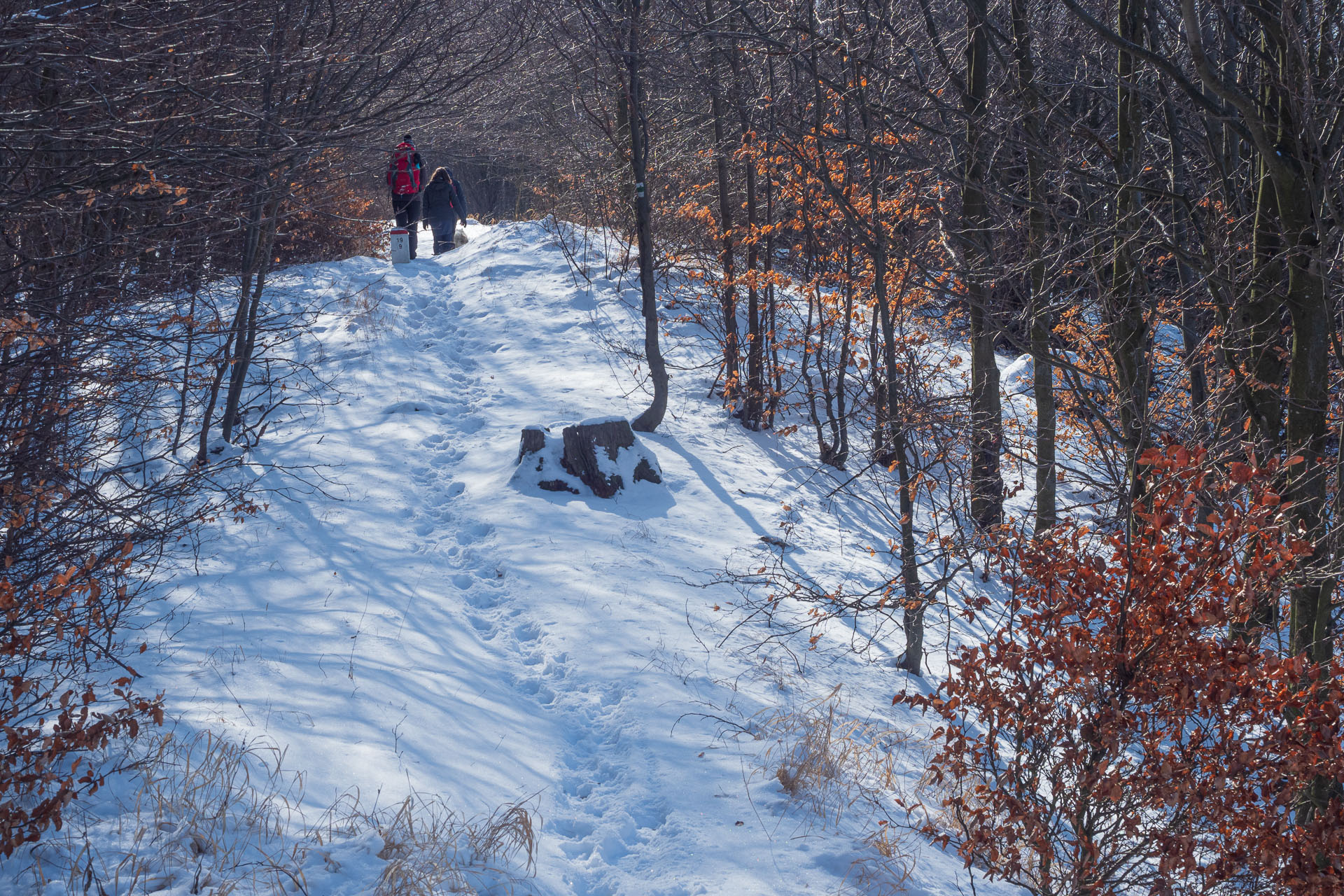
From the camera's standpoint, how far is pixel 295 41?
617 cm

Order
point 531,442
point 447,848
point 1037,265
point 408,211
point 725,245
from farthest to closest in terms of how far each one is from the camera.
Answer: point 408,211 → point 725,245 → point 531,442 → point 1037,265 → point 447,848

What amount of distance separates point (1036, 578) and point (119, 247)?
5.29 m

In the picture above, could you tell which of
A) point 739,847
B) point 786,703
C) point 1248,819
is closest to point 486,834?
point 739,847

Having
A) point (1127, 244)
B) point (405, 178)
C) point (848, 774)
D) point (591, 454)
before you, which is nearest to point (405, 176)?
point (405, 178)

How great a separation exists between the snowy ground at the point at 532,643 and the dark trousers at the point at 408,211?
5.67m

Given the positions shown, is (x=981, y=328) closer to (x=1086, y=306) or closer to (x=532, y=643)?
(x=1086, y=306)

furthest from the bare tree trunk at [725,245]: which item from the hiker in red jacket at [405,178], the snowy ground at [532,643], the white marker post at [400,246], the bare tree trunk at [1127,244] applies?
the white marker post at [400,246]

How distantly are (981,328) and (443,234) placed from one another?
11.6m

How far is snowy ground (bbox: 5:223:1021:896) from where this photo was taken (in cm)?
368

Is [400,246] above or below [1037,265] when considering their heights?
above

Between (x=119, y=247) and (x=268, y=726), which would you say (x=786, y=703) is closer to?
(x=268, y=726)

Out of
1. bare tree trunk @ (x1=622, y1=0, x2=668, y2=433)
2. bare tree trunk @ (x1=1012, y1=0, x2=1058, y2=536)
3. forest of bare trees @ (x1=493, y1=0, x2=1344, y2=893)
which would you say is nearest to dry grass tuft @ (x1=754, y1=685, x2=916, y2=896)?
forest of bare trees @ (x1=493, y1=0, x2=1344, y2=893)

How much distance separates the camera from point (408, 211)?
15.1m

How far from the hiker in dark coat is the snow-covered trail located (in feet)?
22.1
